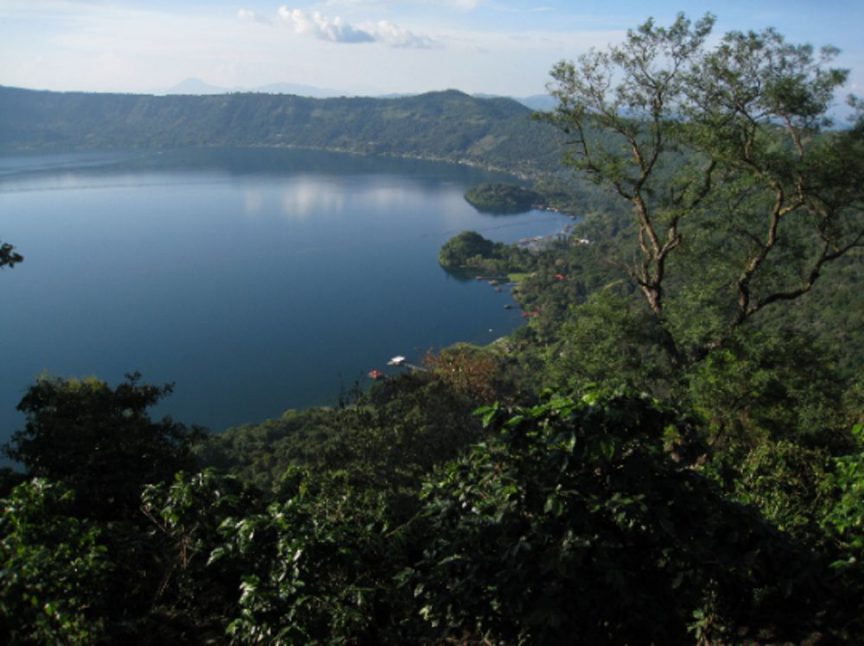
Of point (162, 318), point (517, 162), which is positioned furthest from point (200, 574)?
point (517, 162)

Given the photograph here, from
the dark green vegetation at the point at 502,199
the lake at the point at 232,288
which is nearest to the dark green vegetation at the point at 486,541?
the lake at the point at 232,288

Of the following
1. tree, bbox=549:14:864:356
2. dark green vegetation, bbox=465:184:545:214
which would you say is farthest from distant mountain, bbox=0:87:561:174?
tree, bbox=549:14:864:356

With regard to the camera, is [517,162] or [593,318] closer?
[593,318]

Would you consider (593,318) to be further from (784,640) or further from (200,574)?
(200,574)

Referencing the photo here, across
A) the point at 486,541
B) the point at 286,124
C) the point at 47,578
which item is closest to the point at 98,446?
the point at 47,578

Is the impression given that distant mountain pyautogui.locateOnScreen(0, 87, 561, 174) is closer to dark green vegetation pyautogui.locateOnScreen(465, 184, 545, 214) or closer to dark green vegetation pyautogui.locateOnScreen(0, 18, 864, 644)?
dark green vegetation pyautogui.locateOnScreen(465, 184, 545, 214)

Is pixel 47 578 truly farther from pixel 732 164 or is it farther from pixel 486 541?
pixel 732 164
